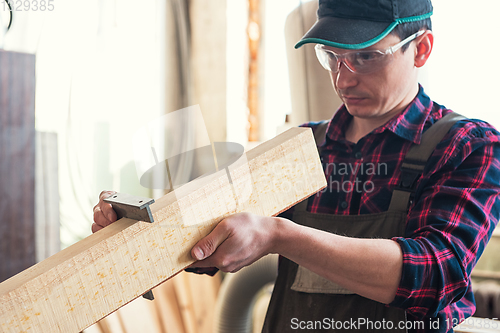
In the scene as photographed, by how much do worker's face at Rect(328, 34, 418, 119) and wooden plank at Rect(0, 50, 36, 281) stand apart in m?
1.17

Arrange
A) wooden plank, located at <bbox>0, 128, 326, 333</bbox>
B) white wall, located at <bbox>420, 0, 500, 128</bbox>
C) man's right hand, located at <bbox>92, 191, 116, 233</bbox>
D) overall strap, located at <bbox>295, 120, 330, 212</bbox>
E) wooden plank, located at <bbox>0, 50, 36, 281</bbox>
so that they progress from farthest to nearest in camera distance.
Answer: white wall, located at <bbox>420, 0, 500, 128</bbox>, wooden plank, located at <bbox>0, 50, 36, 281</bbox>, overall strap, located at <bbox>295, 120, 330, 212</bbox>, man's right hand, located at <bbox>92, 191, 116, 233</bbox>, wooden plank, located at <bbox>0, 128, 326, 333</bbox>

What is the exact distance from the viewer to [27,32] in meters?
1.86

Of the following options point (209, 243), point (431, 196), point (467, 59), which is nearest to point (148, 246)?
point (209, 243)

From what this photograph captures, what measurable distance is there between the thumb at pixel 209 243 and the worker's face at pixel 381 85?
1.94 ft

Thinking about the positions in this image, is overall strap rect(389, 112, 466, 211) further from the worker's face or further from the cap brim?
the cap brim

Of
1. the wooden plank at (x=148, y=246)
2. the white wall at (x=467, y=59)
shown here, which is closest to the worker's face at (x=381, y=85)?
the wooden plank at (x=148, y=246)

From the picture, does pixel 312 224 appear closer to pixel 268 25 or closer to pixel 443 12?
pixel 443 12

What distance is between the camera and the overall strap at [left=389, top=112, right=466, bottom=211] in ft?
3.04

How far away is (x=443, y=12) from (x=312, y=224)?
165 centimetres

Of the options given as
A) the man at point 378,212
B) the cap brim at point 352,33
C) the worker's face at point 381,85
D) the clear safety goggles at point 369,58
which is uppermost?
the cap brim at point 352,33

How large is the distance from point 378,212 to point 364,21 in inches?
18.9

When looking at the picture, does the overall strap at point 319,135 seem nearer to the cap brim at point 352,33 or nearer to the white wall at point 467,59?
the cap brim at point 352,33

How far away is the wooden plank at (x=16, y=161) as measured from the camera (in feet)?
4.74

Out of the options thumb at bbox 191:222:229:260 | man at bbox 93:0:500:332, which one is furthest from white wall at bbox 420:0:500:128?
thumb at bbox 191:222:229:260
